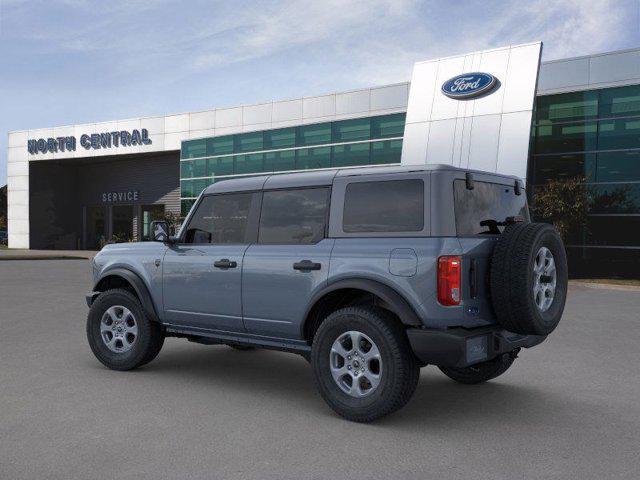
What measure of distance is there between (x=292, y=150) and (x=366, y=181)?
2865 centimetres

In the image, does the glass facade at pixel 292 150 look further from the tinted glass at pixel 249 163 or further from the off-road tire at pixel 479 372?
the off-road tire at pixel 479 372

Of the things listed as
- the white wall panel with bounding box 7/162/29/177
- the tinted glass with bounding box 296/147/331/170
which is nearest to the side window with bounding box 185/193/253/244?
the tinted glass with bounding box 296/147/331/170

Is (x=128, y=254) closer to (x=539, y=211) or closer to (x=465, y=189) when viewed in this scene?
(x=465, y=189)

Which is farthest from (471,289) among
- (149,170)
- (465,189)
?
(149,170)

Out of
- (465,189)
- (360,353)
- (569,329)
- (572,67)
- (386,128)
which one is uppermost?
(572,67)

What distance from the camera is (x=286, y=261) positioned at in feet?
17.5

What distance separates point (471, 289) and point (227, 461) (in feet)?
6.73

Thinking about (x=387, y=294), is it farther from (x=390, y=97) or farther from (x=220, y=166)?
(x=220, y=166)

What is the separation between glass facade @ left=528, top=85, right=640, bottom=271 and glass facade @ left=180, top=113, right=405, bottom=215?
23.2 feet

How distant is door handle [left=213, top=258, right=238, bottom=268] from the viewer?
566 cm

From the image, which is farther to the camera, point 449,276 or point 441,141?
point 441,141

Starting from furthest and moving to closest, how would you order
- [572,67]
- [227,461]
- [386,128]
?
1. [386,128]
2. [572,67]
3. [227,461]

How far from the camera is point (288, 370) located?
→ 6.64m

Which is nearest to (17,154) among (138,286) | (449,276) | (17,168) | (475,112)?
(17,168)
